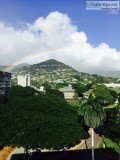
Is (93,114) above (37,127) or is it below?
above

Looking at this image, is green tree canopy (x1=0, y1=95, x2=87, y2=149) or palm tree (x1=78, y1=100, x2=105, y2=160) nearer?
green tree canopy (x1=0, y1=95, x2=87, y2=149)

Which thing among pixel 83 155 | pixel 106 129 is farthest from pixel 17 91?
pixel 83 155

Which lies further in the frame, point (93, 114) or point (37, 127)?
point (37, 127)

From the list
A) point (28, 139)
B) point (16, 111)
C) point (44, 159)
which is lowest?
point (44, 159)

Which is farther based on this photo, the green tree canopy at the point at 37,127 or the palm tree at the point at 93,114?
the palm tree at the point at 93,114

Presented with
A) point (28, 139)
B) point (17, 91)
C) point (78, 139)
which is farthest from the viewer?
point (17, 91)

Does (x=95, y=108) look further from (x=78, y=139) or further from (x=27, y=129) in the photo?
(x=27, y=129)

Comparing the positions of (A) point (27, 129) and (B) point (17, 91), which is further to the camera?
(B) point (17, 91)

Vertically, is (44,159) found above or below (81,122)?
below
